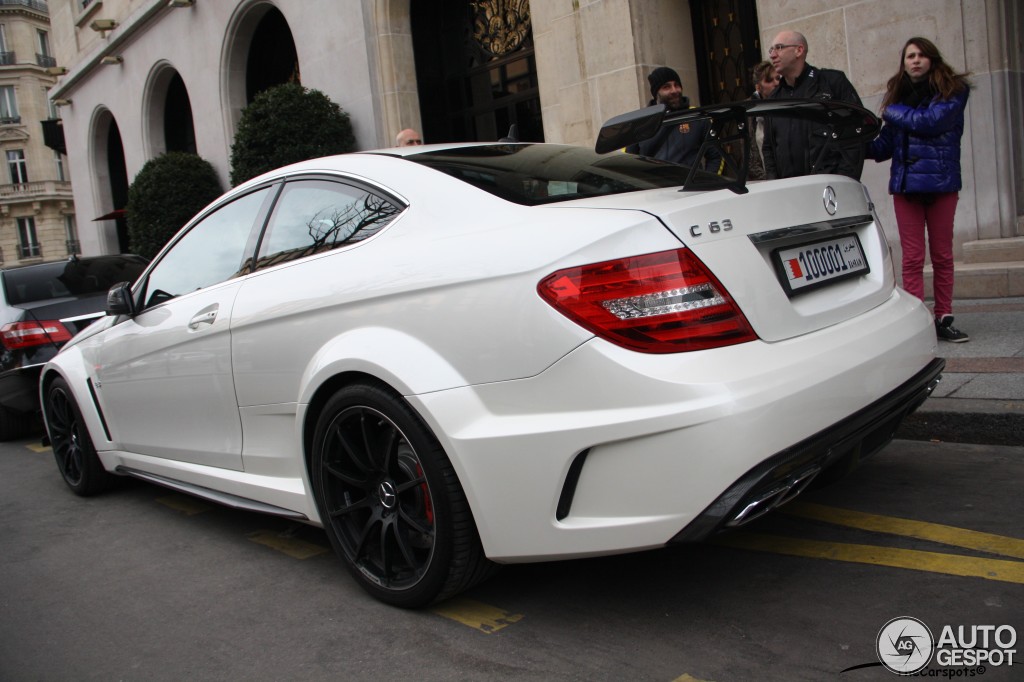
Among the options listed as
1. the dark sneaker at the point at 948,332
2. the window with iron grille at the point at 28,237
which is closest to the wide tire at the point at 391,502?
the dark sneaker at the point at 948,332

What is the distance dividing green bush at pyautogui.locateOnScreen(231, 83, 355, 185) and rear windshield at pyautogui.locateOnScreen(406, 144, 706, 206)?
8954mm

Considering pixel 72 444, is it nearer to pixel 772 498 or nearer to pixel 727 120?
pixel 727 120

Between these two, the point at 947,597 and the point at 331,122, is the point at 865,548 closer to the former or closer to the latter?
the point at 947,597

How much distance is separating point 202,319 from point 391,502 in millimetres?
1306

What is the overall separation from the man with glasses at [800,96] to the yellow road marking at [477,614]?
3.34 m

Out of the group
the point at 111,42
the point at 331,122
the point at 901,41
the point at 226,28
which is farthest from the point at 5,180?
the point at 901,41

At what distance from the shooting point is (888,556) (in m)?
2.85

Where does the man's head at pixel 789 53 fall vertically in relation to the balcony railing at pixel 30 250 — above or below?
below

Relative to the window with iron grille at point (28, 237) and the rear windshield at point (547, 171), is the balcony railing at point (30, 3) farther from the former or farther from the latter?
the rear windshield at point (547, 171)

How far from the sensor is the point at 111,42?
808 inches

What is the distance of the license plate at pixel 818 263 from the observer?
2590 millimetres

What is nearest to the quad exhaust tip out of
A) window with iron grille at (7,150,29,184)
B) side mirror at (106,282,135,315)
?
side mirror at (106,282,135,315)

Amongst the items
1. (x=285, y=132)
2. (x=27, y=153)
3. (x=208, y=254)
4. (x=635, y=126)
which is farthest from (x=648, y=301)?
(x=27, y=153)

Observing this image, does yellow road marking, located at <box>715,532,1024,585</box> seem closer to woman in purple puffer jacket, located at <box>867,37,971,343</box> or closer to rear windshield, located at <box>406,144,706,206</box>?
rear windshield, located at <box>406,144,706,206</box>
